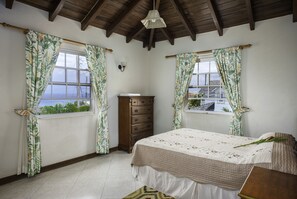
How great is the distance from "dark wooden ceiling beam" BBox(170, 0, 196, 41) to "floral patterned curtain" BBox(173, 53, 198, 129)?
49 centimetres

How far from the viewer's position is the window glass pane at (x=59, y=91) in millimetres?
3505

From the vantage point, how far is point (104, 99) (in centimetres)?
411

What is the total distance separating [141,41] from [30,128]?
3499 mm

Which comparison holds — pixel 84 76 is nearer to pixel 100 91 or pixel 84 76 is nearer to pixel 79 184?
pixel 100 91

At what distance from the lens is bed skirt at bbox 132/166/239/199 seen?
79.1 inches

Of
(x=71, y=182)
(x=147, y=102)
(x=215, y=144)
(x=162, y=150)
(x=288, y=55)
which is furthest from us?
(x=147, y=102)

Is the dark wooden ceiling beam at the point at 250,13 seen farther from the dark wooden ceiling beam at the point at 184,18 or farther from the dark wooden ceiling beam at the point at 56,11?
the dark wooden ceiling beam at the point at 56,11

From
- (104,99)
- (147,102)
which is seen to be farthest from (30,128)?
(147,102)

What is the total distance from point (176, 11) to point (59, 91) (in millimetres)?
2900

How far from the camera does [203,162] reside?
2127 millimetres

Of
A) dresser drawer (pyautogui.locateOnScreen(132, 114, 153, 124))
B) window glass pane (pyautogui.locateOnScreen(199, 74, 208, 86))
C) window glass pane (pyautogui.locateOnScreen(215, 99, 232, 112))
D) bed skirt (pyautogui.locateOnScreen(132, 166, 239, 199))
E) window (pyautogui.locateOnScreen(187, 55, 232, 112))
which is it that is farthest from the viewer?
window glass pane (pyautogui.locateOnScreen(199, 74, 208, 86))

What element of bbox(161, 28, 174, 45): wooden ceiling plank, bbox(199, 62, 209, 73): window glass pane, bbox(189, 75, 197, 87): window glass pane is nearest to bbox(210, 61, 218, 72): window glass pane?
bbox(199, 62, 209, 73): window glass pane

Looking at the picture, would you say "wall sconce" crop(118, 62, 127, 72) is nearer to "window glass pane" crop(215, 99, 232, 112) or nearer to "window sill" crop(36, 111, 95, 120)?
"window sill" crop(36, 111, 95, 120)

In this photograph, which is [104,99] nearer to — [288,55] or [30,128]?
[30,128]
